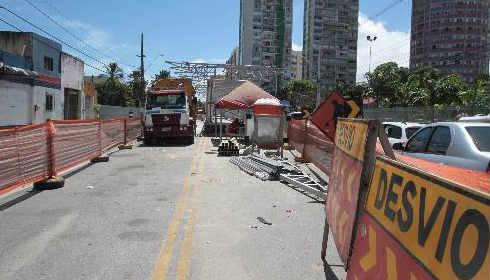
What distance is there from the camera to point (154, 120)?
2648 centimetres

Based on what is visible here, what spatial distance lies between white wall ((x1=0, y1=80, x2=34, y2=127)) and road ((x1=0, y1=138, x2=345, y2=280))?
58.9ft

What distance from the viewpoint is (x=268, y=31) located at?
127 meters

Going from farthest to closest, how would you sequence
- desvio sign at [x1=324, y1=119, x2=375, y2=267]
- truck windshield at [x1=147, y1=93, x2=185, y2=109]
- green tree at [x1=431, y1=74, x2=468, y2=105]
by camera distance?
1. green tree at [x1=431, y1=74, x2=468, y2=105]
2. truck windshield at [x1=147, y1=93, x2=185, y2=109]
3. desvio sign at [x1=324, y1=119, x2=375, y2=267]

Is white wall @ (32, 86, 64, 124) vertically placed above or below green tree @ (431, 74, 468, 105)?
below

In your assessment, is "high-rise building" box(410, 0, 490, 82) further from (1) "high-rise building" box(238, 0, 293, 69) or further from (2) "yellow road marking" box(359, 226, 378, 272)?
(1) "high-rise building" box(238, 0, 293, 69)

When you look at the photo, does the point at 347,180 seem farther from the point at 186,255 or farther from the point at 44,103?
the point at 44,103

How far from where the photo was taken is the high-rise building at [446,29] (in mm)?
48903

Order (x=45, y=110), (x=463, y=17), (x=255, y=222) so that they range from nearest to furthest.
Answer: (x=255, y=222), (x=45, y=110), (x=463, y=17)

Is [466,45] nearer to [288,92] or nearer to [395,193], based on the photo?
[288,92]

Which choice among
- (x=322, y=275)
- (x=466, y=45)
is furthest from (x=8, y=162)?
(x=466, y=45)

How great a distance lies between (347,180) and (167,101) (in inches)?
914

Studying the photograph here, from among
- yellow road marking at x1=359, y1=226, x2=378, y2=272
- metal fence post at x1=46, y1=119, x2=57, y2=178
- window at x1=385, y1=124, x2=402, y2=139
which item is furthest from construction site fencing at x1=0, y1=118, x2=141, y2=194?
window at x1=385, y1=124, x2=402, y2=139

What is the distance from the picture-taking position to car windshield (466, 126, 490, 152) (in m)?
7.69

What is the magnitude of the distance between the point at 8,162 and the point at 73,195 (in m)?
1.40
